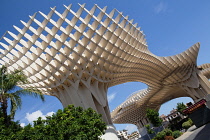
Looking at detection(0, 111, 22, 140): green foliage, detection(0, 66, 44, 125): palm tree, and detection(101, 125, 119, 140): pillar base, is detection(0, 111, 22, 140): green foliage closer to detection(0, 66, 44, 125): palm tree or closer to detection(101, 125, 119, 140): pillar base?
detection(0, 66, 44, 125): palm tree

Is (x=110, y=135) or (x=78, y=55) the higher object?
(x=78, y=55)

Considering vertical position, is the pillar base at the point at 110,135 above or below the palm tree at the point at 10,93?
below

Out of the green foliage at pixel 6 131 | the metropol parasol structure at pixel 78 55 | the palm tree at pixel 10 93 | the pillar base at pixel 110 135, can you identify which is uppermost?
the metropol parasol structure at pixel 78 55

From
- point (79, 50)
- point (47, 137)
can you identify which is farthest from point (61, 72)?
point (47, 137)

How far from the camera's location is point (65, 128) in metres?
12.7

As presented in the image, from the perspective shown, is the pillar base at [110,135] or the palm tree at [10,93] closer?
the palm tree at [10,93]

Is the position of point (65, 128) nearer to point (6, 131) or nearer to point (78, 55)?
point (6, 131)

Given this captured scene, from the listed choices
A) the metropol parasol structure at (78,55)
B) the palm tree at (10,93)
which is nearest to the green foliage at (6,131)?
the palm tree at (10,93)

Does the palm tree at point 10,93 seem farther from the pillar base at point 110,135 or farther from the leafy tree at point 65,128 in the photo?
the pillar base at point 110,135

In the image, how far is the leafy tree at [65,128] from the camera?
12234mm

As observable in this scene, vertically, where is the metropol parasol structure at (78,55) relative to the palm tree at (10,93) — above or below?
above

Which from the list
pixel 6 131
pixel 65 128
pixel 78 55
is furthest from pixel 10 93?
pixel 78 55

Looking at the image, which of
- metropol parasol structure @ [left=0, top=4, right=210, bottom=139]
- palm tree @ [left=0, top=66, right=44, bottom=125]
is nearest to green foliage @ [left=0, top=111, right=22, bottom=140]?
palm tree @ [left=0, top=66, right=44, bottom=125]

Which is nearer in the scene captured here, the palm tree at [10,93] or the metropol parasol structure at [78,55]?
the palm tree at [10,93]
